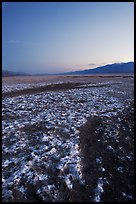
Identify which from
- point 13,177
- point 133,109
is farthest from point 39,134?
point 133,109

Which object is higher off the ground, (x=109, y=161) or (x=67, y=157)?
(x=67, y=157)

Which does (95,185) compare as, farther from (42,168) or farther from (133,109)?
(133,109)

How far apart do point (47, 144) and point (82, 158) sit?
1.98 meters

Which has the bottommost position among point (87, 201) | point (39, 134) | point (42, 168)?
point (87, 201)

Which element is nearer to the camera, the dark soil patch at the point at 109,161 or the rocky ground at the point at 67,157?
the rocky ground at the point at 67,157

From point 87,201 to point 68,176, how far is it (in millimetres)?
1265

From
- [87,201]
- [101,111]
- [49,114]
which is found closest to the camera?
[87,201]

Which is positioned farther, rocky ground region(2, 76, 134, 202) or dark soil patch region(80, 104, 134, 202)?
dark soil patch region(80, 104, 134, 202)

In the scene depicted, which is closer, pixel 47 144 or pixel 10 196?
pixel 10 196

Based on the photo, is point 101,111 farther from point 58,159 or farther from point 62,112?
point 58,159

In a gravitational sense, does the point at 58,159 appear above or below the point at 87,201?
above

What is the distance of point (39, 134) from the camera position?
1059 cm

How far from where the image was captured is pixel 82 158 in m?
8.34

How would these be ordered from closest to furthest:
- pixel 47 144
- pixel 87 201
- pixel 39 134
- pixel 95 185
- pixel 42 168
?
Answer: pixel 87 201 < pixel 95 185 < pixel 42 168 < pixel 47 144 < pixel 39 134
